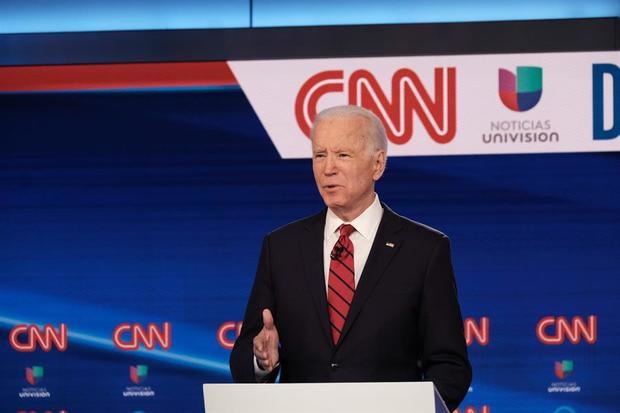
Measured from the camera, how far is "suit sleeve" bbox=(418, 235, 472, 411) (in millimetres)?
2488

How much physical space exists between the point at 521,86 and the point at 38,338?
2438 millimetres

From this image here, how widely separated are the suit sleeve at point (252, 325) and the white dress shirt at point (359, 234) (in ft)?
0.50

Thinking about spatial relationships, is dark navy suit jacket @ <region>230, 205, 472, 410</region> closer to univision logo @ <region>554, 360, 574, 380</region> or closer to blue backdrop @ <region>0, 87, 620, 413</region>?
blue backdrop @ <region>0, 87, 620, 413</region>

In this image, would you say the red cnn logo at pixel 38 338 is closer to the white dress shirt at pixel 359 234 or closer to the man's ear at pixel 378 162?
the white dress shirt at pixel 359 234

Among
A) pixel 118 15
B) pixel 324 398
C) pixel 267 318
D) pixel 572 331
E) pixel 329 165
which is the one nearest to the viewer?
pixel 324 398

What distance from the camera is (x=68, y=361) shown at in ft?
15.7

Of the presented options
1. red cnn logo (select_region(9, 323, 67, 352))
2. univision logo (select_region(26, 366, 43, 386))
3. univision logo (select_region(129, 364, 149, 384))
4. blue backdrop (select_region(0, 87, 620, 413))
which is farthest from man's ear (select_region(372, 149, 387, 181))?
univision logo (select_region(26, 366, 43, 386))

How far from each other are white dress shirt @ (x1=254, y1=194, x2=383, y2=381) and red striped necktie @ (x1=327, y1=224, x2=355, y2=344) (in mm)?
23

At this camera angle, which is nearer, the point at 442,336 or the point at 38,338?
the point at 442,336

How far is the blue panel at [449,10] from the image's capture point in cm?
480

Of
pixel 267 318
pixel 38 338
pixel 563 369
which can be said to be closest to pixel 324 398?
pixel 267 318

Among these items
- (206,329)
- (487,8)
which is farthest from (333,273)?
(487,8)

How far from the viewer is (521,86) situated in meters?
4.69

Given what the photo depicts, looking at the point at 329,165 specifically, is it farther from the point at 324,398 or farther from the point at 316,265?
the point at 324,398
